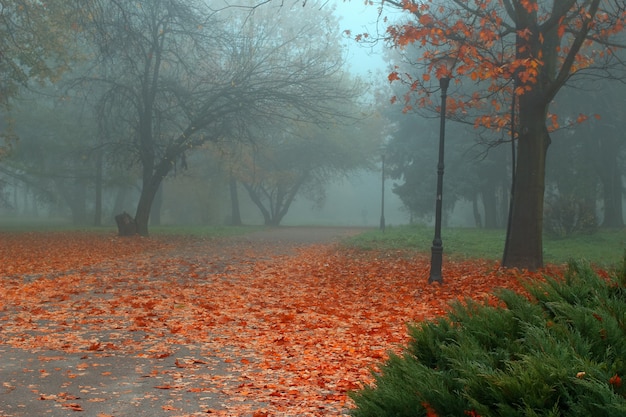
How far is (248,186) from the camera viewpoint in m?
52.8

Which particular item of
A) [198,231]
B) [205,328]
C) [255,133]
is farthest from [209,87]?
[205,328]

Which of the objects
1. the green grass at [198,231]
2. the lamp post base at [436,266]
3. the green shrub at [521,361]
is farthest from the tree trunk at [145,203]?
the green shrub at [521,361]

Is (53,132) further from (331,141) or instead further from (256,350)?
(256,350)

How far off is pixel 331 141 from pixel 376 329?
42.1 meters

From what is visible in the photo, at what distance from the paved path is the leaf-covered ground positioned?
0.02 m

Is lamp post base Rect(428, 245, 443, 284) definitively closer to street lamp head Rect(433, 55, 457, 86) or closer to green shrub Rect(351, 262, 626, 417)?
street lamp head Rect(433, 55, 457, 86)

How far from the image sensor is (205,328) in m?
9.14

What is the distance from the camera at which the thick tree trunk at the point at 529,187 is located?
14586 millimetres

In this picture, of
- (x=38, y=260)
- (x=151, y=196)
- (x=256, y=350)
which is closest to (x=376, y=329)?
(x=256, y=350)

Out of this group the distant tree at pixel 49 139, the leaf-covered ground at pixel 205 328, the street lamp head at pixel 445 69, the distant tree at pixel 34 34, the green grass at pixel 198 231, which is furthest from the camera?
the distant tree at pixel 49 139

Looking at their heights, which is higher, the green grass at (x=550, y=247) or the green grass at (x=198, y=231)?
the green grass at (x=198, y=231)

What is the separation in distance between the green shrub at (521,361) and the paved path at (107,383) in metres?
2.62

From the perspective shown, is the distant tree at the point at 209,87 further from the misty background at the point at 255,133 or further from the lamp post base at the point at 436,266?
the lamp post base at the point at 436,266

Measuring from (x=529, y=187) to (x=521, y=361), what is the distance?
41.2 feet
